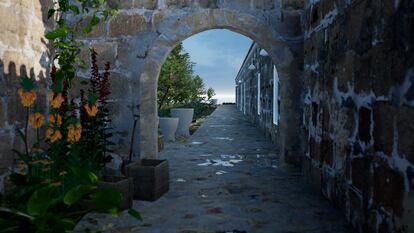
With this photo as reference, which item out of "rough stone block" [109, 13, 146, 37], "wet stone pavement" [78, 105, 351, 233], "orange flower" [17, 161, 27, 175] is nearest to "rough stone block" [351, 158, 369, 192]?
"wet stone pavement" [78, 105, 351, 233]

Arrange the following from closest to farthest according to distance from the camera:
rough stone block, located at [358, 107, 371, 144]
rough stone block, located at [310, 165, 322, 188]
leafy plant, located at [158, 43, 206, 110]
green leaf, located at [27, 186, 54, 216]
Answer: green leaf, located at [27, 186, 54, 216] < rough stone block, located at [358, 107, 371, 144] < rough stone block, located at [310, 165, 322, 188] < leafy plant, located at [158, 43, 206, 110]

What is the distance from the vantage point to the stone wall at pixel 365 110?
1.70 meters

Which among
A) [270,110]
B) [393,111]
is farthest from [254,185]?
[270,110]

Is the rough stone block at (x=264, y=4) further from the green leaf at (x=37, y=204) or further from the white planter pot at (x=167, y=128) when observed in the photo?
the white planter pot at (x=167, y=128)

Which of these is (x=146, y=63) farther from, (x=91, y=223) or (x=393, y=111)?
(x=393, y=111)

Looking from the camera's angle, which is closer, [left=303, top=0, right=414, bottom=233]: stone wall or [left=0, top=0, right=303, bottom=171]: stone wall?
[left=303, top=0, right=414, bottom=233]: stone wall

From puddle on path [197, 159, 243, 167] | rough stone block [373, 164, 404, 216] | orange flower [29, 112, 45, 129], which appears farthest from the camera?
puddle on path [197, 159, 243, 167]

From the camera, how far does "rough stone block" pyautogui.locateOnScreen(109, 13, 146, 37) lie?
3852 millimetres

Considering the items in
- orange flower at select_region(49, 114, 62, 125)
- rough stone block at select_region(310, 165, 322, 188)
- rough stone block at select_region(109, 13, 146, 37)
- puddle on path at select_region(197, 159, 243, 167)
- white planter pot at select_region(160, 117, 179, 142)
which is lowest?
puddle on path at select_region(197, 159, 243, 167)

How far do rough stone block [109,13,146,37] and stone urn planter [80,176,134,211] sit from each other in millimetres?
1736

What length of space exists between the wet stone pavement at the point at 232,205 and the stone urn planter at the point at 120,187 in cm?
9

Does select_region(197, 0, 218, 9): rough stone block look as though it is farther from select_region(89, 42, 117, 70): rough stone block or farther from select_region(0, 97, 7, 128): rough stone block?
select_region(0, 97, 7, 128): rough stone block

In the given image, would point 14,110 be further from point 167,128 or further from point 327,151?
point 167,128

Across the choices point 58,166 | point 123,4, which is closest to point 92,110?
point 58,166
